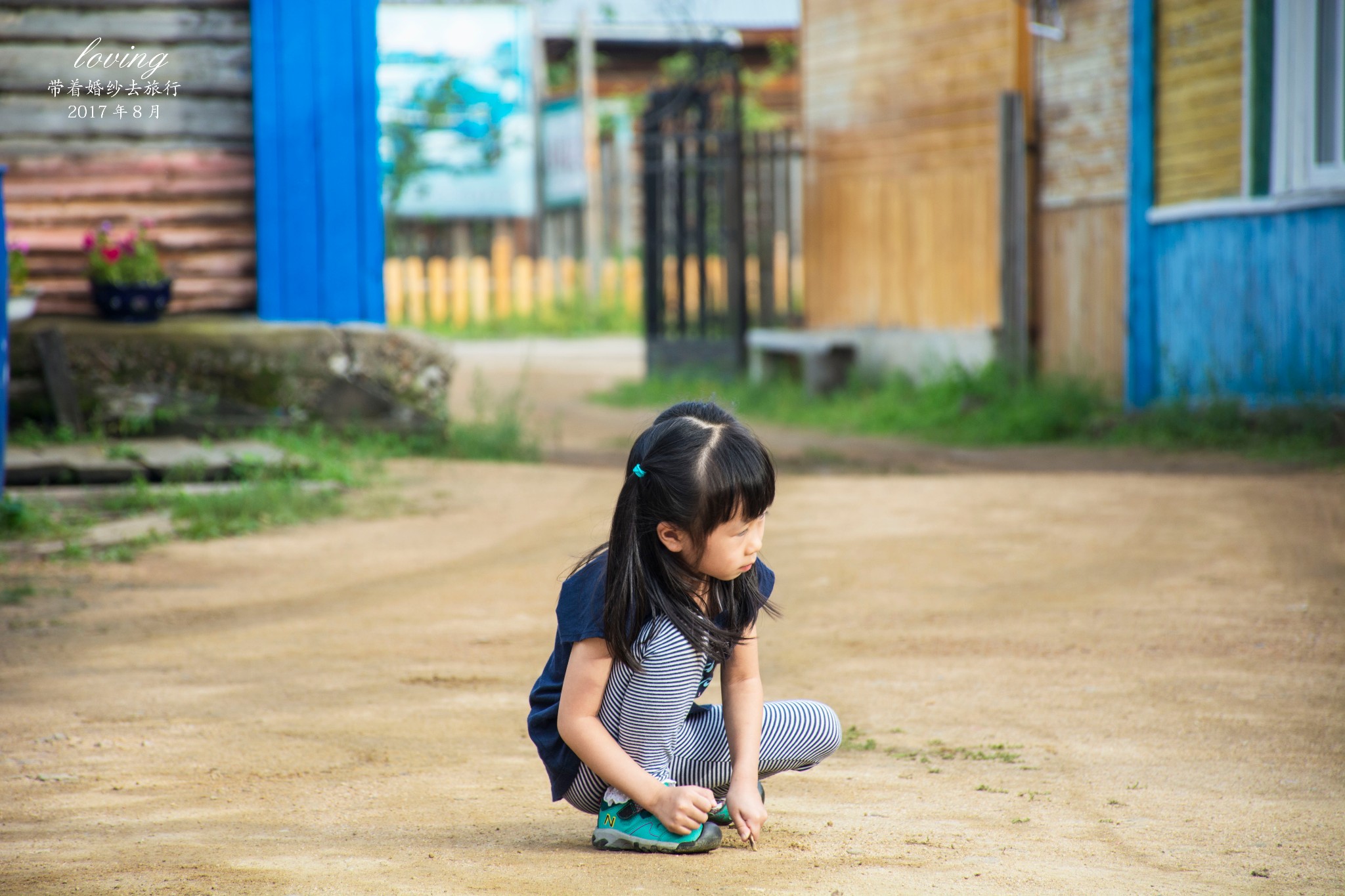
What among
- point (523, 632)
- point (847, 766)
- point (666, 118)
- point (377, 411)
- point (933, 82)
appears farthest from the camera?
point (666, 118)

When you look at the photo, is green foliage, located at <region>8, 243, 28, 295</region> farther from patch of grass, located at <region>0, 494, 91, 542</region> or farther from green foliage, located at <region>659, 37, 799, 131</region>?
green foliage, located at <region>659, 37, 799, 131</region>

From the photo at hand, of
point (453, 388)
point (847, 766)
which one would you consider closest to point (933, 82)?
point (453, 388)

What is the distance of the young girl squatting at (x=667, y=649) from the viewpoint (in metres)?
2.27

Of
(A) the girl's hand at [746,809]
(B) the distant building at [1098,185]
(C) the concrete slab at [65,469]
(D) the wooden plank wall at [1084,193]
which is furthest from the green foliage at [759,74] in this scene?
(A) the girl's hand at [746,809]

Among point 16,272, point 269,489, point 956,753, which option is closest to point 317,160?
point 16,272

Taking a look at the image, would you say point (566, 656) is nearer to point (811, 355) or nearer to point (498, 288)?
point (811, 355)

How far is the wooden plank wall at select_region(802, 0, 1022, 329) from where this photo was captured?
10.5 m

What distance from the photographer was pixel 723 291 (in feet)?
47.6

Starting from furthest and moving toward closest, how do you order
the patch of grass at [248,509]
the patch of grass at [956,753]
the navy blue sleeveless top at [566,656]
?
the patch of grass at [248,509]
the patch of grass at [956,753]
the navy blue sleeveless top at [566,656]

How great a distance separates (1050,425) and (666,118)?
19.0 ft

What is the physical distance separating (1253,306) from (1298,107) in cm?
115

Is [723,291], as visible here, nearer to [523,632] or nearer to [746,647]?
[523,632]

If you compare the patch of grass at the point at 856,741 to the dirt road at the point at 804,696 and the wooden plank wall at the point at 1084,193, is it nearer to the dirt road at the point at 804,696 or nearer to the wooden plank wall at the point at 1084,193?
the dirt road at the point at 804,696

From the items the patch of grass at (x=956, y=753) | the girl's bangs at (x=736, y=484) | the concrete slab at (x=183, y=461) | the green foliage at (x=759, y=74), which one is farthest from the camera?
the green foliage at (x=759, y=74)
